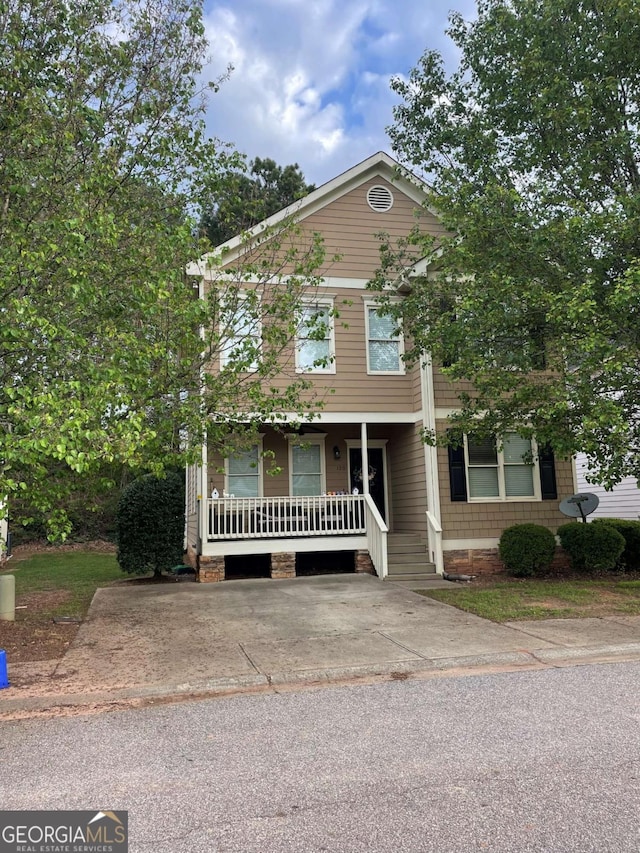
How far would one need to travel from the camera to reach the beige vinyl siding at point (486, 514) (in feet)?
43.7

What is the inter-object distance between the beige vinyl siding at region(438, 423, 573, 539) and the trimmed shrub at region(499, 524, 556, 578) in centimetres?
77

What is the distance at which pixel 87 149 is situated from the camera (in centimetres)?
685

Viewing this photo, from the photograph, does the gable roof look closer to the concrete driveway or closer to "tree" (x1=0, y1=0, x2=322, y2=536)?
"tree" (x1=0, y1=0, x2=322, y2=536)

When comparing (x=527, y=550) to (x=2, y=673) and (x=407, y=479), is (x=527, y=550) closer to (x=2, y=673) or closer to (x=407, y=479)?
(x=407, y=479)

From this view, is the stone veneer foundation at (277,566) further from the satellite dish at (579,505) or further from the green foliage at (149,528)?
the satellite dish at (579,505)

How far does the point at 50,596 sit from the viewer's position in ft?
38.2

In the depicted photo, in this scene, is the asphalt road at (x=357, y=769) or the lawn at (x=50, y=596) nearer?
the asphalt road at (x=357, y=769)

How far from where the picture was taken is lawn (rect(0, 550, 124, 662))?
754 centimetres

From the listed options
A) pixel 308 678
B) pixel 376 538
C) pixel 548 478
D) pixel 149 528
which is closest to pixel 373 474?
pixel 376 538

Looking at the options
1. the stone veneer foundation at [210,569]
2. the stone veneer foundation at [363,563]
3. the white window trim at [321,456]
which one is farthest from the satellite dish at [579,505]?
the stone veneer foundation at [210,569]

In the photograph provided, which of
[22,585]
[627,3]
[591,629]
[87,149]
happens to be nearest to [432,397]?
[591,629]

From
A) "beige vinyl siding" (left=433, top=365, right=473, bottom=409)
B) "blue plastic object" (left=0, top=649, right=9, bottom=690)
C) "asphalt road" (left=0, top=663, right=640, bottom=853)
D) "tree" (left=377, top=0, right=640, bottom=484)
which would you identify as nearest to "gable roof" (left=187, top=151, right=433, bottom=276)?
"tree" (left=377, top=0, right=640, bottom=484)

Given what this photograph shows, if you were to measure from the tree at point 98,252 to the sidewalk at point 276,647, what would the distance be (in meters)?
1.59

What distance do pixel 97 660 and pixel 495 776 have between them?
4624 millimetres
